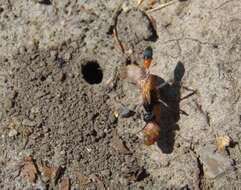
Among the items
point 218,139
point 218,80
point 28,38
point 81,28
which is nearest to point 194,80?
point 218,80

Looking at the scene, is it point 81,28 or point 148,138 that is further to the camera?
point 81,28

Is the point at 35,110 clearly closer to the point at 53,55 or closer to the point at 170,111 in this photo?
the point at 53,55

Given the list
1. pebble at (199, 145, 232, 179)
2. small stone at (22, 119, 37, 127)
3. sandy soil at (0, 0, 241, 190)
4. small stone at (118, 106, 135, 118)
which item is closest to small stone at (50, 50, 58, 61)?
sandy soil at (0, 0, 241, 190)

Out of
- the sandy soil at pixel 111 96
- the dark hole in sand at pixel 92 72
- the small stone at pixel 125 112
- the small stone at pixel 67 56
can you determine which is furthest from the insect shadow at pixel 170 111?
the small stone at pixel 67 56

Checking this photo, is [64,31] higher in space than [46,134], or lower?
higher

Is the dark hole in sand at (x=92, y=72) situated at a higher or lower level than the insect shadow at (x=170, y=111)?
higher

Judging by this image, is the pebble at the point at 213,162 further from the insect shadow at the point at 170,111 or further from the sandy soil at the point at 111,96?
the insect shadow at the point at 170,111

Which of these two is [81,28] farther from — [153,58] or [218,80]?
[218,80]
